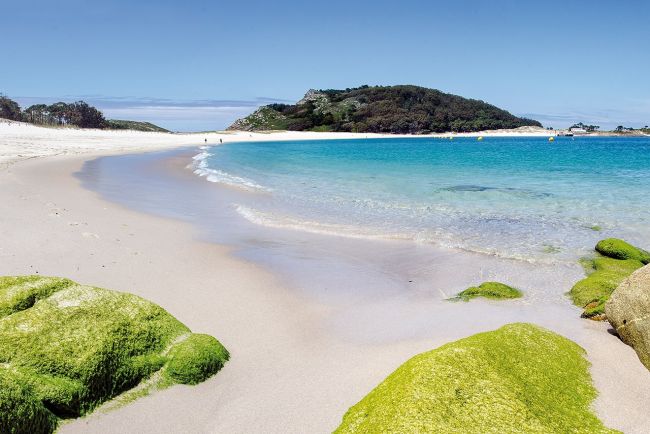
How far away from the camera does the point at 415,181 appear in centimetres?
3139

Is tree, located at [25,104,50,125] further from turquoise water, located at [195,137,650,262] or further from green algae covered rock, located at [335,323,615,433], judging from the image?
green algae covered rock, located at [335,323,615,433]

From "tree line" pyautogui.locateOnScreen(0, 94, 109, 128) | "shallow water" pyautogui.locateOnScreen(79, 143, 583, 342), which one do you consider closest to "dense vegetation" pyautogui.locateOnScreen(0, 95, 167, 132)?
"tree line" pyautogui.locateOnScreen(0, 94, 109, 128)

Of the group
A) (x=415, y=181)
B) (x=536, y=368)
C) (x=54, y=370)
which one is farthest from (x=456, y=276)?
(x=415, y=181)

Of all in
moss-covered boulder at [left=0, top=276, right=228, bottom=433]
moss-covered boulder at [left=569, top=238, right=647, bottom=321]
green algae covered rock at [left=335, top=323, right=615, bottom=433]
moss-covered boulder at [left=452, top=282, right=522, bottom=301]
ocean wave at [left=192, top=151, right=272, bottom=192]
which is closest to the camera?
green algae covered rock at [left=335, top=323, right=615, bottom=433]

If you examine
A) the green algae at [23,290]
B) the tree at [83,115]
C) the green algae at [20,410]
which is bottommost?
the green algae at [20,410]

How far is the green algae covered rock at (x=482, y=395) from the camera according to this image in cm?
415

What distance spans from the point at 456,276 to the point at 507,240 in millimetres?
4549

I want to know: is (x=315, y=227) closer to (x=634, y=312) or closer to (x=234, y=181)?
(x=634, y=312)

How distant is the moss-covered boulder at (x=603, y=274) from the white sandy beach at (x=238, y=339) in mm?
642

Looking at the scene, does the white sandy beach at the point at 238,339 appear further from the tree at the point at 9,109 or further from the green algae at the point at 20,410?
the tree at the point at 9,109

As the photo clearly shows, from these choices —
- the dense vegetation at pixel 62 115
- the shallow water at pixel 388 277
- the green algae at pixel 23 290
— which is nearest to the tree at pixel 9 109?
the dense vegetation at pixel 62 115

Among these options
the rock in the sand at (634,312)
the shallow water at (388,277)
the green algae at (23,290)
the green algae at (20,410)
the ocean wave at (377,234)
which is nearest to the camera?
the green algae at (20,410)

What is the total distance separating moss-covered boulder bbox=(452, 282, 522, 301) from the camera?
32.0ft

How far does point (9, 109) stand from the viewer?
4210 inches
